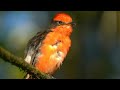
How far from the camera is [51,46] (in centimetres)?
411

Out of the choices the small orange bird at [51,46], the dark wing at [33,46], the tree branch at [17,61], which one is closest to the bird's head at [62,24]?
the small orange bird at [51,46]

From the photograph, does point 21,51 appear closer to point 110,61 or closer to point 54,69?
point 54,69

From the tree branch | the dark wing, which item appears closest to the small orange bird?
the dark wing

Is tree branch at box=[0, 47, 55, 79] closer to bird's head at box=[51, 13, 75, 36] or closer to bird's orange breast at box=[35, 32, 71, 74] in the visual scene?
bird's orange breast at box=[35, 32, 71, 74]

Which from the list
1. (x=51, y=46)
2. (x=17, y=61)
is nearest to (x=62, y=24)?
(x=51, y=46)

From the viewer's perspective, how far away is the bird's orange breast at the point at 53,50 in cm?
412

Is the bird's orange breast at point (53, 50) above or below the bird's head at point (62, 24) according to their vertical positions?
below

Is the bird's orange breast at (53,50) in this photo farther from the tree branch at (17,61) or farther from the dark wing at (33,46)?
the tree branch at (17,61)

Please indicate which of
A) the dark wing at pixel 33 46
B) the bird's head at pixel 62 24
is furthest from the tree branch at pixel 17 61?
the bird's head at pixel 62 24

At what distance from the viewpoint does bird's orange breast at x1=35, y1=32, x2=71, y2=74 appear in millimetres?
4117

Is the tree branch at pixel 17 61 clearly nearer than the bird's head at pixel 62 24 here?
Yes
